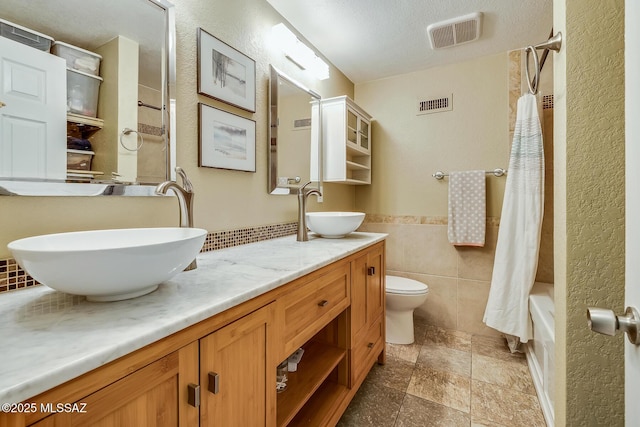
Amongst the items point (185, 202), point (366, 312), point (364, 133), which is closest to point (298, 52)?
point (364, 133)

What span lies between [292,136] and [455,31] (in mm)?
1367

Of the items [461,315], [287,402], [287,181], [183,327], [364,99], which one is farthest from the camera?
[364,99]

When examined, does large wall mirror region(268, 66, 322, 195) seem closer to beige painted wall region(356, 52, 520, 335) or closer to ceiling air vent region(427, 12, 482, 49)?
beige painted wall region(356, 52, 520, 335)

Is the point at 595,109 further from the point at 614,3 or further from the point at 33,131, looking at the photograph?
the point at 33,131

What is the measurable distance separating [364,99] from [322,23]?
1032 mm

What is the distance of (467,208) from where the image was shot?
92.4 inches

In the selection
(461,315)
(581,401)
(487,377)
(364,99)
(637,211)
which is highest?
(364,99)

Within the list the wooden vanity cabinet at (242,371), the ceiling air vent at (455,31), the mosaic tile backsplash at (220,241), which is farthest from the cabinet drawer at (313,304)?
the ceiling air vent at (455,31)

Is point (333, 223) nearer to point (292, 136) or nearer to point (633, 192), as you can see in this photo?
point (292, 136)

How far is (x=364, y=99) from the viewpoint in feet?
9.45

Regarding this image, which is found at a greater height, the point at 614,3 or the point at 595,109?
the point at 614,3

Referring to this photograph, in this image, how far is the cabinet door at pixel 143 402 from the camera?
463 mm

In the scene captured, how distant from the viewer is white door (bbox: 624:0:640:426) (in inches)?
18.2

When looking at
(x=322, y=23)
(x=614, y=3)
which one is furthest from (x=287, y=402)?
(x=322, y=23)
